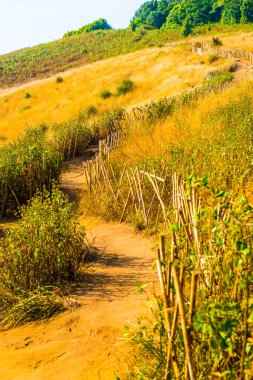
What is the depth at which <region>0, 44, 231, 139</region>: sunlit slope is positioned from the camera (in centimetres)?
2019

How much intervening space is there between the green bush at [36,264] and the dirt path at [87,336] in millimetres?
208

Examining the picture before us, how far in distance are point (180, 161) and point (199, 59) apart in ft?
73.0

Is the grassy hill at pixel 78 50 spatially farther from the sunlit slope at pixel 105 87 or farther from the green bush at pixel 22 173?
the green bush at pixel 22 173

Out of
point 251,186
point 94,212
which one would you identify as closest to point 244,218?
point 251,186

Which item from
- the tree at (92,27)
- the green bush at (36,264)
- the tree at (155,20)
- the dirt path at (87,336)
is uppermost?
the tree at (92,27)

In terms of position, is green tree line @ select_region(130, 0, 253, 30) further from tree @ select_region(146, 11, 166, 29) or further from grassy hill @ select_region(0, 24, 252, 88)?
grassy hill @ select_region(0, 24, 252, 88)

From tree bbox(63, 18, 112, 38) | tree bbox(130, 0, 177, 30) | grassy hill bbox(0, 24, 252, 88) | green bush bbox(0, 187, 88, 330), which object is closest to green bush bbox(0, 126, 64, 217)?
green bush bbox(0, 187, 88, 330)

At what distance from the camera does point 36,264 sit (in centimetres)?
390

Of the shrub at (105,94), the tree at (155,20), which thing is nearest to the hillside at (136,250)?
the shrub at (105,94)

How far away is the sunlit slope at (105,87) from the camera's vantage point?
66.2 ft

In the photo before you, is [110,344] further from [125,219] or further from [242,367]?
[125,219]

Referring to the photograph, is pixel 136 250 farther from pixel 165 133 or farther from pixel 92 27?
pixel 92 27

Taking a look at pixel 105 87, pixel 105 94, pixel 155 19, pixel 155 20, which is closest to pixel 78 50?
pixel 155 20

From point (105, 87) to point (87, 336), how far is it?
22.8 m
